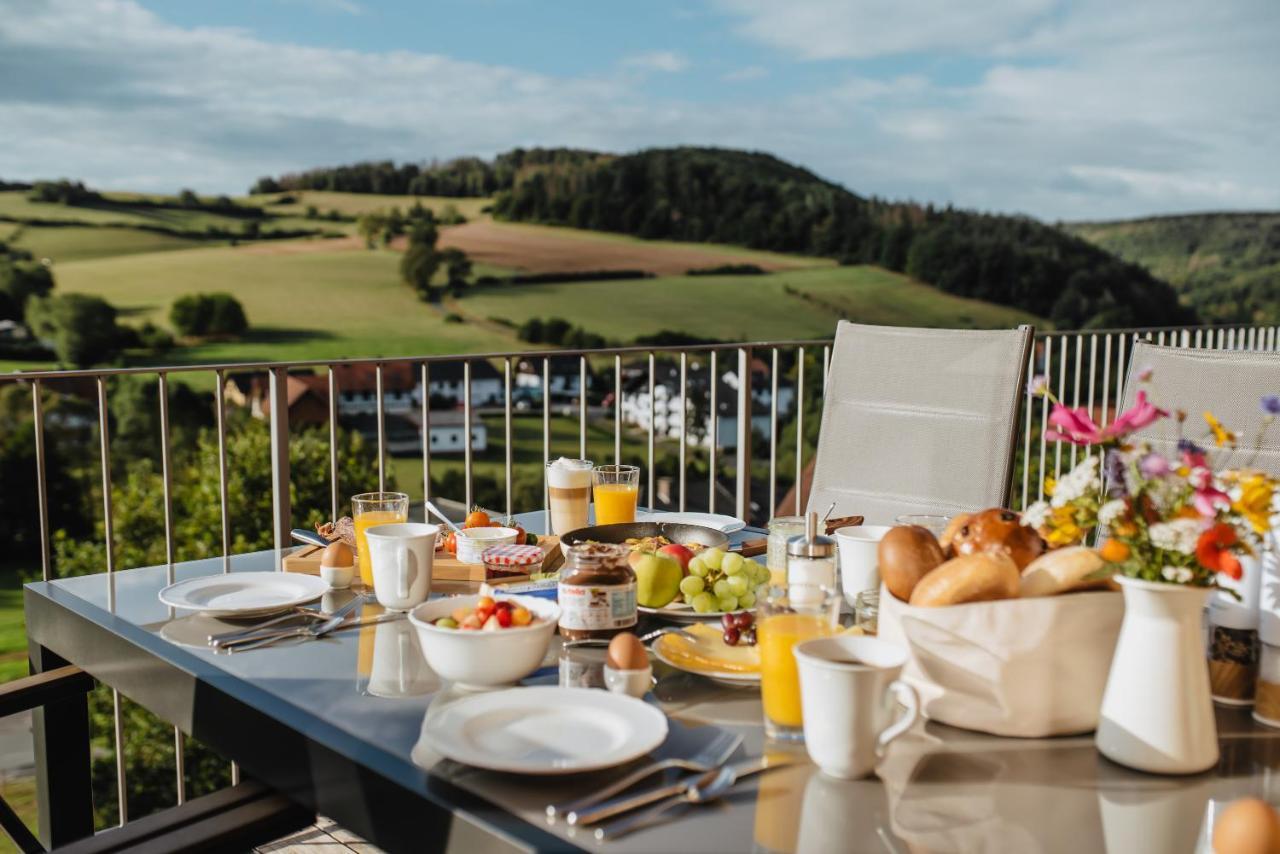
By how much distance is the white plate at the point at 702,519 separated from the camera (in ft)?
6.36

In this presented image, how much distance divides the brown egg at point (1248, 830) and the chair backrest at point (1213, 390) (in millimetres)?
1216

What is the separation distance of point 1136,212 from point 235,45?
23.0 metres

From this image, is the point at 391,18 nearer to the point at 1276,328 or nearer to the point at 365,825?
the point at 1276,328

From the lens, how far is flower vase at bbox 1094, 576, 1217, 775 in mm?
913

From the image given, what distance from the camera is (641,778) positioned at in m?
0.89

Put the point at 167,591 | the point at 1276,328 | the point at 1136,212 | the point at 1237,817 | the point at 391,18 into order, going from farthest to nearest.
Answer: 1. the point at 391,18
2. the point at 1136,212
3. the point at 1276,328
4. the point at 167,591
5. the point at 1237,817

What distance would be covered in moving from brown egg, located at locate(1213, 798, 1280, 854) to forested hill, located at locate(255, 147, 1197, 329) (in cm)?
2149

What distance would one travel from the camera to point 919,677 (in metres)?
→ 1.02

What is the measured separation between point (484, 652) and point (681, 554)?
463mm

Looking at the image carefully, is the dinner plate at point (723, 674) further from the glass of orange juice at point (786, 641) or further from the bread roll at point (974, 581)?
the bread roll at point (974, 581)

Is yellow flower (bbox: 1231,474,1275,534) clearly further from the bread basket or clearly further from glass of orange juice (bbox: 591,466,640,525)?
glass of orange juice (bbox: 591,466,640,525)

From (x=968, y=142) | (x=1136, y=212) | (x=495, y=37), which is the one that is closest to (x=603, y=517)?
(x=1136, y=212)

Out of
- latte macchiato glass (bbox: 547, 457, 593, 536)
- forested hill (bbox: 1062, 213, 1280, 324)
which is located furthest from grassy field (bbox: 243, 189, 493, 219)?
latte macchiato glass (bbox: 547, 457, 593, 536)

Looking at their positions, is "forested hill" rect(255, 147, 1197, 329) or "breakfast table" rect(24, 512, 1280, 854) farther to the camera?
"forested hill" rect(255, 147, 1197, 329)
